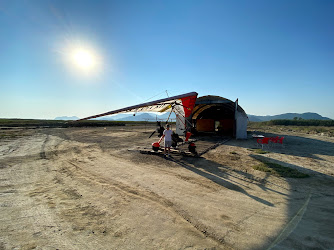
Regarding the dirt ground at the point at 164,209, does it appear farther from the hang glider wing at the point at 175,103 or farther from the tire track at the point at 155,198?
the hang glider wing at the point at 175,103

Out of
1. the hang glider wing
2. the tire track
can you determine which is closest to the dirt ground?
the tire track

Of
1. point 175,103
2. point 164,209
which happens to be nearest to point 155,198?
point 164,209

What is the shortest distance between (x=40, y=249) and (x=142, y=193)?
9.50ft

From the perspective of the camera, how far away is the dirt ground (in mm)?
3309

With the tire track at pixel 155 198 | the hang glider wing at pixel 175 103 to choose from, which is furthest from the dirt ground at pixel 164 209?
the hang glider wing at pixel 175 103

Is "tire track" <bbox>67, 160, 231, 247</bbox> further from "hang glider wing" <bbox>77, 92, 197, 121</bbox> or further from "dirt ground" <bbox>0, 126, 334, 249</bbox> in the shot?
"hang glider wing" <bbox>77, 92, 197, 121</bbox>

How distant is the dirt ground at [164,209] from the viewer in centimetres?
331

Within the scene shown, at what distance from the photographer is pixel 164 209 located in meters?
4.52

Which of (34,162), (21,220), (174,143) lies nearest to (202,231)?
(21,220)

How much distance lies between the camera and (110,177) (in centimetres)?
715

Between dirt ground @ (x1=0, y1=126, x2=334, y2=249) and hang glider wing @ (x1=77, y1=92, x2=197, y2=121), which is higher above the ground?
hang glider wing @ (x1=77, y1=92, x2=197, y2=121)

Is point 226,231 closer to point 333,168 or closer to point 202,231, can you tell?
point 202,231

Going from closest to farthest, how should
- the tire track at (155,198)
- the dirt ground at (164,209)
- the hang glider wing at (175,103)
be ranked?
the dirt ground at (164,209)
the tire track at (155,198)
the hang glider wing at (175,103)

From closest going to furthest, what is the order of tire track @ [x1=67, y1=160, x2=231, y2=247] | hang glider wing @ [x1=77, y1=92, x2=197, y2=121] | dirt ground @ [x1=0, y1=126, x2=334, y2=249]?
1. dirt ground @ [x1=0, y1=126, x2=334, y2=249]
2. tire track @ [x1=67, y1=160, x2=231, y2=247]
3. hang glider wing @ [x1=77, y1=92, x2=197, y2=121]
